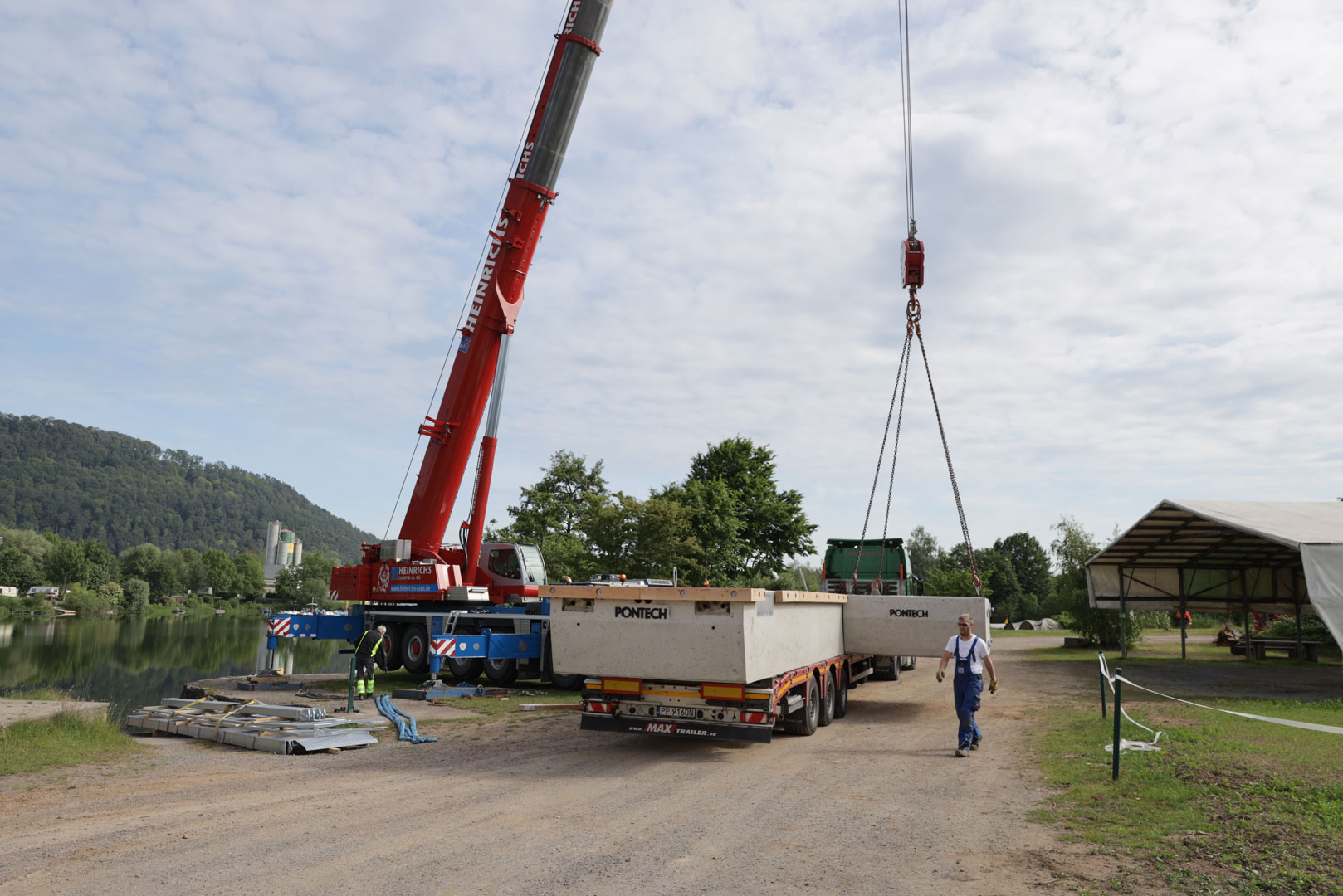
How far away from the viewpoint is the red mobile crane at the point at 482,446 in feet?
59.2

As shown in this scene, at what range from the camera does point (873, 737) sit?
38.6ft

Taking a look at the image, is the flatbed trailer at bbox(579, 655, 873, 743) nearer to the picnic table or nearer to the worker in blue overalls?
the worker in blue overalls

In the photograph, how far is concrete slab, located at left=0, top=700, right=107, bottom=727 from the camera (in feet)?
34.8

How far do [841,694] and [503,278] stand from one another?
36.7 feet

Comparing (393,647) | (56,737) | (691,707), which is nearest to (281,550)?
(393,647)

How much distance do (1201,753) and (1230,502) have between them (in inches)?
566

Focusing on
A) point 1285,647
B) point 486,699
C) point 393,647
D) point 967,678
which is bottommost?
point 486,699

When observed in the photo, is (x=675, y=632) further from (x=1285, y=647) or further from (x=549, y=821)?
(x=1285, y=647)

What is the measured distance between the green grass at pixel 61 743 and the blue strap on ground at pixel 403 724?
3.09 metres

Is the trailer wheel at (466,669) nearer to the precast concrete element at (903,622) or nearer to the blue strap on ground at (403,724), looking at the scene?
the blue strap on ground at (403,724)

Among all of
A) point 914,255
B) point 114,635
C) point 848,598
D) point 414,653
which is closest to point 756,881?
point 848,598

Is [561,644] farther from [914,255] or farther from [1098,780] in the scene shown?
[914,255]

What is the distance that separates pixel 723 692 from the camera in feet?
32.2

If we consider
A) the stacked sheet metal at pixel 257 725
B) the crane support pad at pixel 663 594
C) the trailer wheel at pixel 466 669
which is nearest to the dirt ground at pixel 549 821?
the stacked sheet metal at pixel 257 725
